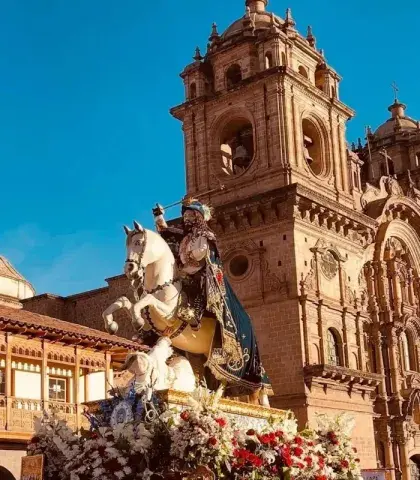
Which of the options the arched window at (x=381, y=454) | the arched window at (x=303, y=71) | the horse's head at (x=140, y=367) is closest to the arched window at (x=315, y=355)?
the arched window at (x=381, y=454)

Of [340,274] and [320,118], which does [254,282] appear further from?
[320,118]

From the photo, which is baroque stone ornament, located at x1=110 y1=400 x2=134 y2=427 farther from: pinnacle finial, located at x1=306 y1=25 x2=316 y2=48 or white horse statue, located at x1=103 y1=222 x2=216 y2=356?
pinnacle finial, located at x1=306 y1=25 x2=316 y2=48

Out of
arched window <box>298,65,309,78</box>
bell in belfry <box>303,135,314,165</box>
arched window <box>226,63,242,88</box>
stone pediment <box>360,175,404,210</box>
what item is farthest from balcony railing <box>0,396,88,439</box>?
Answer: stone pediment <box>360,175,404,210</box>

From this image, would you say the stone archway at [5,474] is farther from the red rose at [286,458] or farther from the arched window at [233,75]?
the arched window at [233,75]

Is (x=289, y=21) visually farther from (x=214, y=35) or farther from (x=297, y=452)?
(x=297, y=452)

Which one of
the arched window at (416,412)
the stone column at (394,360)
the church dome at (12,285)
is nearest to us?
the stone column at (394,360)

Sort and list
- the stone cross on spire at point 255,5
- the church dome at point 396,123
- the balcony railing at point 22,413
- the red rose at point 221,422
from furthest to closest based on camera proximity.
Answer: the church dome at point 396,123
the stone cross on spire at point 255,5
the balcony railing at point 22,413
the red rose at point 221,422

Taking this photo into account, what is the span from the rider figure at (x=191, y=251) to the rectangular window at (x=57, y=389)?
14.8 meters

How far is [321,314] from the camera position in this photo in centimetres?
2872

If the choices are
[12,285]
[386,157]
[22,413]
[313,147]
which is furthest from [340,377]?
[12,285]

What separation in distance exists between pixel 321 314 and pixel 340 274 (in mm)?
2630

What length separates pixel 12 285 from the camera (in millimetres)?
39031

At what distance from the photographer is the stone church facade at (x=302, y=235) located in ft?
92.7

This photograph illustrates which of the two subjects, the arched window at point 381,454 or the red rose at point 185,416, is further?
the arched window at point 381,454
